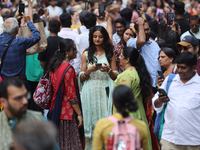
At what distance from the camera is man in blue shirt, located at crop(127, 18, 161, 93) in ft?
17.2

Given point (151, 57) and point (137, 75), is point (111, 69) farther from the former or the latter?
point (151, 57)

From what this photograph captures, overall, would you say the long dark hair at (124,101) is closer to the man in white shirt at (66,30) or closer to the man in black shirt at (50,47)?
the man in black shirt at (50,47)

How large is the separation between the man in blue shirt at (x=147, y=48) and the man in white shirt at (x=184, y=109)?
1.55 meters

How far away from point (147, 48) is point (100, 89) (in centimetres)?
120

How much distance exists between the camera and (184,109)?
3.69 metres

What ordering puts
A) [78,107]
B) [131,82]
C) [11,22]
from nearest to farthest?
[131,82] < [78,107] < [11,22]

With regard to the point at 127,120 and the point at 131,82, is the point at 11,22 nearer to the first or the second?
the point at 131,82

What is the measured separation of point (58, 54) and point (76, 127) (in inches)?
45.0

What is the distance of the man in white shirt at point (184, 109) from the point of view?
12.1ft

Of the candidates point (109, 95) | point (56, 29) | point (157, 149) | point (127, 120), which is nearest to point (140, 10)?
point (56, 29)

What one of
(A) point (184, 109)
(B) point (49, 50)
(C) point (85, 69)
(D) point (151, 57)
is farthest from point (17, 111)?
(B) point (49, 50)

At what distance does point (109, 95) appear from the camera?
5.05 m

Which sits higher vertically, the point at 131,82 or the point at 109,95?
the point at 131,82

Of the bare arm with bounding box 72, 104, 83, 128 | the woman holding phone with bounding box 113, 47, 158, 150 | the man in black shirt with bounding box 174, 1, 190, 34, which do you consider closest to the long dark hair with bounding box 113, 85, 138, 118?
the woman holding phone with bounding box 113, 47, 158, 150
